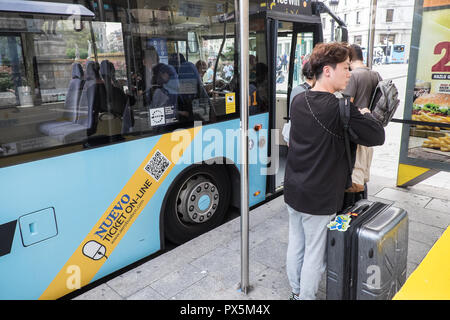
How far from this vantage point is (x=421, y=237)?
12.9 ft

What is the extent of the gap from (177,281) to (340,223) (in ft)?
5.15

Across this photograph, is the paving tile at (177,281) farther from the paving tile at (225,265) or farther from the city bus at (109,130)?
the city bus at (109,130)

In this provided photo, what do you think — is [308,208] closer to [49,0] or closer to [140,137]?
[140,137]

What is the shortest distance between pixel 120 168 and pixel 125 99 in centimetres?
58

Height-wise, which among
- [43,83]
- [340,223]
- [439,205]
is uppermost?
[43,83]

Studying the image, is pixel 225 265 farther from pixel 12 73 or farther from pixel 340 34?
pixel 340 34

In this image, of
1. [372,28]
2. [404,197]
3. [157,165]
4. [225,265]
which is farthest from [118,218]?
[372,28]

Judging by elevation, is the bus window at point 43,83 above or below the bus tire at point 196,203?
above

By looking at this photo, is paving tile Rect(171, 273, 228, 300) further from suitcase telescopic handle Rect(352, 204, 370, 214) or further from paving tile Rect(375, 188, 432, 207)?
paving tile Rect(375, 188, 432, 207)

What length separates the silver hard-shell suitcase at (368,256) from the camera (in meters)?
2.35

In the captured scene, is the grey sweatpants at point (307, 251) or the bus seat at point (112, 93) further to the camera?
the bus seat at point (112, 93)

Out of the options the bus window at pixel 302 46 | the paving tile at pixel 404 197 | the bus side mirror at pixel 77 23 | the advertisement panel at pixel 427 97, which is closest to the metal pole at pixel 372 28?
the advertisement panel at pixel 427 97

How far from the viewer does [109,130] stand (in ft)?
9.57

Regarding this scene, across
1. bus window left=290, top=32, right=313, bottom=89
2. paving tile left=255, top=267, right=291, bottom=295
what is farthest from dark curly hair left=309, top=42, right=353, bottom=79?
bus window left=290, top=32, right=313, bottom=89
